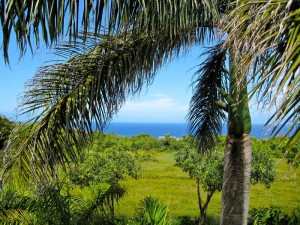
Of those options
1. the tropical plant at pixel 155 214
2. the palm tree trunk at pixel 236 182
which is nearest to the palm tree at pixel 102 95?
the palm tree trunk at pixel 236 182

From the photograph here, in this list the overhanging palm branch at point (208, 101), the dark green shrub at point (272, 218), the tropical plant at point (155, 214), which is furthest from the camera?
the dark green shrub at point (272, 218)

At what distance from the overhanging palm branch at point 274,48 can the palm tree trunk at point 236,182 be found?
2682mm

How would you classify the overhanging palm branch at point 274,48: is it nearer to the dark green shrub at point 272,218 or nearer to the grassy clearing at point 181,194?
the dark green shrub at point 272,218

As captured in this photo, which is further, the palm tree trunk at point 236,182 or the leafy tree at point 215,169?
the leafy tree at point 215,169

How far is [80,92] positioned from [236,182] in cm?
225

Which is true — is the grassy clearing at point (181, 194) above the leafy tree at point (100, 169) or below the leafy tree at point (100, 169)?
below

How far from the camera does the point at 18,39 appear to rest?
2.88 meters

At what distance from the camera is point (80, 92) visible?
15.6 feet

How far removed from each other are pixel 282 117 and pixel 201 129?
5295 mm

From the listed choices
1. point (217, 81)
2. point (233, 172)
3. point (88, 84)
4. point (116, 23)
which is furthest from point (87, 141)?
point (217, 81)

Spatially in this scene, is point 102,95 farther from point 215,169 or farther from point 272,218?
point 215,169

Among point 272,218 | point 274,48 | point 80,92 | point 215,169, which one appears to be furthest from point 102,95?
point 215,169

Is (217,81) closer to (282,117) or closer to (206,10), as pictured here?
(206,10)

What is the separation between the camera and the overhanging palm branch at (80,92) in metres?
4.64
